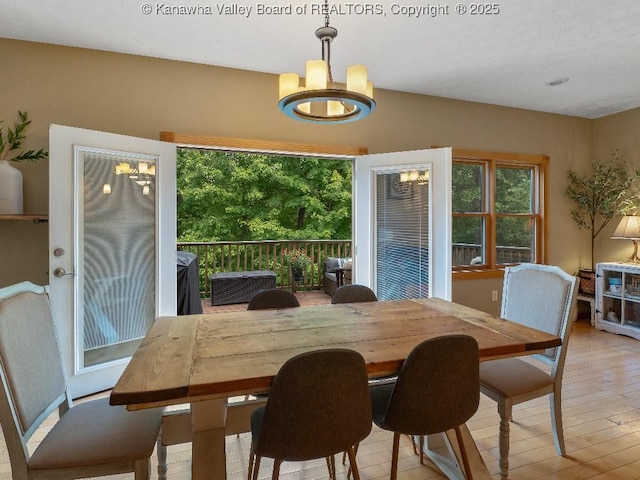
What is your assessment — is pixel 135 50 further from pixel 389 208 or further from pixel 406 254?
pixel 406 254

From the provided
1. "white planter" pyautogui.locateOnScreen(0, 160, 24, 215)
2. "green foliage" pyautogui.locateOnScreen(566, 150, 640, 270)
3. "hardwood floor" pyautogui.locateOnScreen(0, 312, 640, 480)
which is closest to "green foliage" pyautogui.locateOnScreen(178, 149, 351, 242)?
"green foliage" pyautogui.locateOnScreen(566, 150, 640, 270)

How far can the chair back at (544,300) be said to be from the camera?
2.02 m

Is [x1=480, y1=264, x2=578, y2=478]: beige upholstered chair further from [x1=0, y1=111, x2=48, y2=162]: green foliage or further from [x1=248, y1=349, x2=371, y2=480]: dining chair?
[x1=0, y1=111, x2=48, y2=162]: green foliage

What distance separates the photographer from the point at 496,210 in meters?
4.53

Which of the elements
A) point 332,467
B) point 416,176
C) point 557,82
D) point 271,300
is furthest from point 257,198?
point 332,467

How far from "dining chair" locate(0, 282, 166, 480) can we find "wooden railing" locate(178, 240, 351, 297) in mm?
4649

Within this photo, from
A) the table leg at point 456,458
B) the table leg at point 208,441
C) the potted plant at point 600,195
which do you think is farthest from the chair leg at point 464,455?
the potted plant at point 600,195

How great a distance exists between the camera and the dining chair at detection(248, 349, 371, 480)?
1.21 meters

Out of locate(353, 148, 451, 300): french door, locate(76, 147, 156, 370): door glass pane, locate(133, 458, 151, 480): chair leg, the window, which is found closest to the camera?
locate(133, 458, 151, 480): chair leg

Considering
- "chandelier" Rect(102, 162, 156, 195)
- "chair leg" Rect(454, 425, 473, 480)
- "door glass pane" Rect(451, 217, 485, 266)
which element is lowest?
"chair leg" Rect(454, 425, 473, 480)

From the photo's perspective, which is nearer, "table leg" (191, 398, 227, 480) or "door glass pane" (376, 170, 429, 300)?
"table leg" (191, 398, 227, 480)

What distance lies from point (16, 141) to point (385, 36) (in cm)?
282

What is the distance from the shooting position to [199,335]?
1.75 m

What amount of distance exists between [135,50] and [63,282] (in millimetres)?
1883
